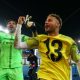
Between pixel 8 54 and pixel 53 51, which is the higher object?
pixel 8 54

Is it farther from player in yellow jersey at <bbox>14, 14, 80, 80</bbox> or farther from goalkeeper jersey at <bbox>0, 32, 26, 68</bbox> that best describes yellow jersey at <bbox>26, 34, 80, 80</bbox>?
goalkeeper jersey at <bbox>0, 32, 26, 68</bbox>

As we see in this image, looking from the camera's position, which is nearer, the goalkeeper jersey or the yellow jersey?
the yellow jersey

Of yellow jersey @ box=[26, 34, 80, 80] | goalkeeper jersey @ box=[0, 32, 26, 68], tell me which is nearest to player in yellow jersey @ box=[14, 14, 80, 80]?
yellow jersey @ box=[26, 34, 80, 80]

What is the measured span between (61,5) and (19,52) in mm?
13789

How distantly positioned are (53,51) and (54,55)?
0.07 metres

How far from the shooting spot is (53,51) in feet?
15.4

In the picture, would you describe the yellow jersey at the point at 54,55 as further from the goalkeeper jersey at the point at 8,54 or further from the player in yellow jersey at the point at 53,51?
the goalkeeper jersey at the point at 8,54

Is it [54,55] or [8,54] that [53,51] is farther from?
[8,54]

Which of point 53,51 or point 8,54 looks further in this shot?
point 8,54

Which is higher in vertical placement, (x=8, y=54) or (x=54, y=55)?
(x=8, y=54)

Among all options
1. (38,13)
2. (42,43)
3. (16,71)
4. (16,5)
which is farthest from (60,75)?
(38,13)

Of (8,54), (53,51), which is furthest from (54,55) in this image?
(8,54)

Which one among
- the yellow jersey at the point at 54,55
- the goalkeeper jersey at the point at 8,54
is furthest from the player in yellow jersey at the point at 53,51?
the goalkeeper jersey at the point at 8,54

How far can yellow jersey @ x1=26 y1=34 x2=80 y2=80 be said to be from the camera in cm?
458
